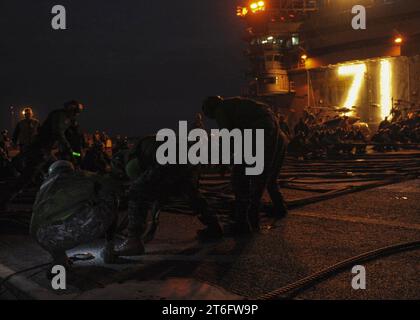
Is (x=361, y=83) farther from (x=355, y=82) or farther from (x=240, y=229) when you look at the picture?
(x=240, y=229)

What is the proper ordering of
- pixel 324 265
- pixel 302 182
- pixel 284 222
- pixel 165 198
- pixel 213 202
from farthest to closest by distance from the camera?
pixel 302 182 → pixel 213 202 → pixel 284 222 → pixel 165 198 → pixel 324 265

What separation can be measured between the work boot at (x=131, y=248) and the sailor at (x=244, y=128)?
1367 millimetres

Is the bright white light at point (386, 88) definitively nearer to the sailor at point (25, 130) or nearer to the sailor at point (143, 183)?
the sailor at point (25, 130)

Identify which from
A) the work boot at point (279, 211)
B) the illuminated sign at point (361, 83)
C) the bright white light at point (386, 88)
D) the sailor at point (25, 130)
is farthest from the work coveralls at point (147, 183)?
the bright white light at point (386, 88)

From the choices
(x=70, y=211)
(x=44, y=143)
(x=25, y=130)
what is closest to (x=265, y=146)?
(x=70, y=211)

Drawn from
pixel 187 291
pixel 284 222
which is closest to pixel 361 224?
pixel 284 222

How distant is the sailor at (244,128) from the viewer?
20.0 ft

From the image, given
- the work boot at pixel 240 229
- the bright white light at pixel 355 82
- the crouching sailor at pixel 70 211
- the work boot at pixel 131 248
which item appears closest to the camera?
the crouching sailor at pixel 70 211

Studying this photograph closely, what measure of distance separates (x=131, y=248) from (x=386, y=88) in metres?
40.1

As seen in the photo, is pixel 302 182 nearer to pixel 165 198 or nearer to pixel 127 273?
pixel 165 198

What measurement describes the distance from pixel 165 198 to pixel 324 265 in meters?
1.96

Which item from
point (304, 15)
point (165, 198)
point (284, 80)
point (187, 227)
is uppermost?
point (304, 15)

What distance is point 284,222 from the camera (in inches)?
265

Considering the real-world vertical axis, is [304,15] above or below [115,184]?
above
